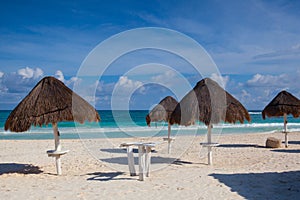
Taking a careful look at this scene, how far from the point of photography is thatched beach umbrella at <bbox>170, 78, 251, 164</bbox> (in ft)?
25.2

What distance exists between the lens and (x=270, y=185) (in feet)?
18.3

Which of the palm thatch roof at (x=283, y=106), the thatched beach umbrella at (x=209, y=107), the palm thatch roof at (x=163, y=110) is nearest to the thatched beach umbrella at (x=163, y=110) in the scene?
the palm thatch roof at (x=163, y=110)

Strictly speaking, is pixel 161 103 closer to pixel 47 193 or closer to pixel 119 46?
pixel 119 46

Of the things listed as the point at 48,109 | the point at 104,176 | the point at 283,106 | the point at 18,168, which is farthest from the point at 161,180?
the point at 283,106

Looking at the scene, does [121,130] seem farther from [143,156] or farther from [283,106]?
[143,156]

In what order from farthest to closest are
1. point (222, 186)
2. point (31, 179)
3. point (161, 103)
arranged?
point (161, 103), point (31, 179), point (222, 186)

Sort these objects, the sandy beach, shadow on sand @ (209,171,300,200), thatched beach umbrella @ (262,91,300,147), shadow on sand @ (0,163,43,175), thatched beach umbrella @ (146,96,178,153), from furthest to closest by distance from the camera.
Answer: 1. thatched beach umbrella @ (262,91,300,147)
2. thatched beach umbrella @ (146,96,178,153)
3. shadow on sand @ (0,163,43,175)
4. the sandy beach
5. shadow on sand @ (209,171,300,200)

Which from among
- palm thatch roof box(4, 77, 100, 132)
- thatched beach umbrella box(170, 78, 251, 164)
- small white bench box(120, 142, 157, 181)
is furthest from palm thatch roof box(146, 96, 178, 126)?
small white bench box(120, 142, 157, 181)

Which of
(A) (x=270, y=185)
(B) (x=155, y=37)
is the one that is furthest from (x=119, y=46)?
(A) (x=270, y=185)

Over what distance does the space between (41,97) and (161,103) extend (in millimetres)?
5577

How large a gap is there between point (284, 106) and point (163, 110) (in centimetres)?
462

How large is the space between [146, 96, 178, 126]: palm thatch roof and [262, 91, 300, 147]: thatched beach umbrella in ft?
12.5

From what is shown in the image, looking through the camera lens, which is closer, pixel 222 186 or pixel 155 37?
pixel 222 186

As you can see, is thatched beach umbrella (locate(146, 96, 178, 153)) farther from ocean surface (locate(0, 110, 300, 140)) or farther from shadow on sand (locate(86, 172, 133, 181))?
ocean surface (locate(0, 110, 300, 140))
